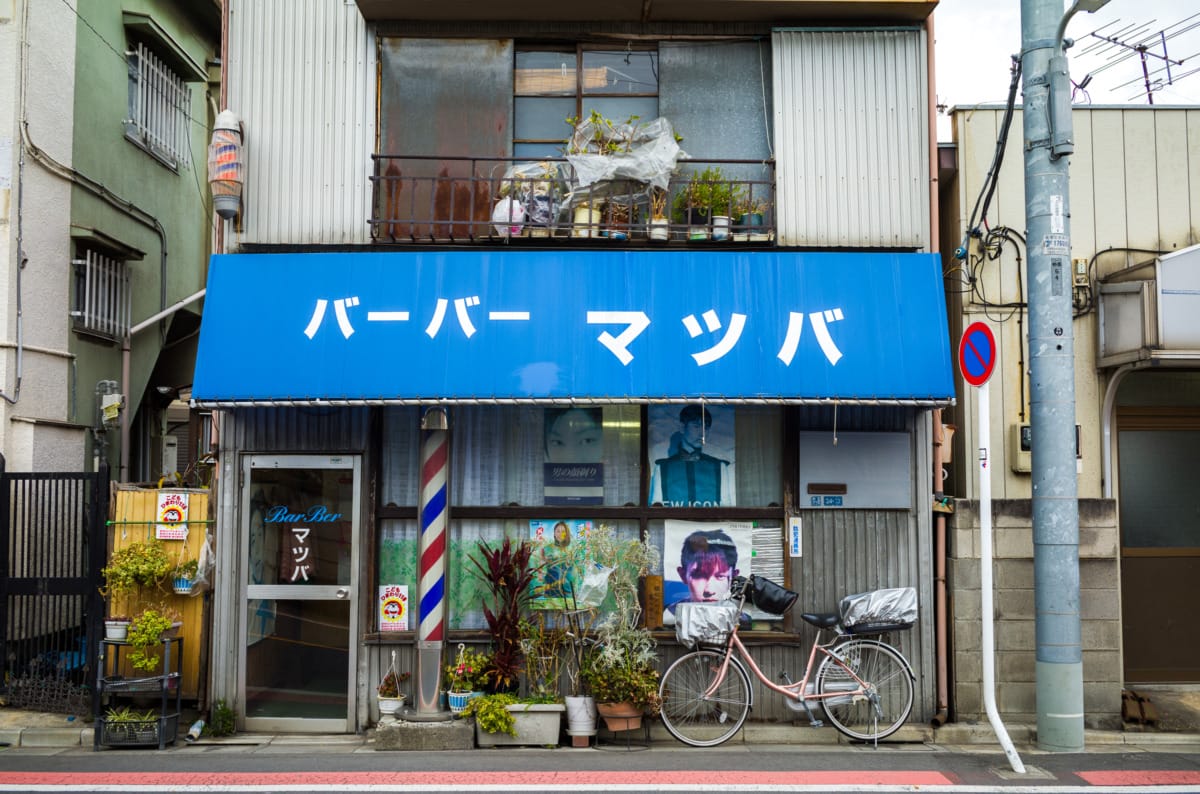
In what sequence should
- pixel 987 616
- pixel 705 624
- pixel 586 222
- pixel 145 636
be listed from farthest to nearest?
1. pixel 586 222
2. pixel 705 624
3. pixel 145 636
4. pixel 987 616

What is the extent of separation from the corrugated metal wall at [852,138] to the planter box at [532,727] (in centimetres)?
515

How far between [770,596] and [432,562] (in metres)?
3.22

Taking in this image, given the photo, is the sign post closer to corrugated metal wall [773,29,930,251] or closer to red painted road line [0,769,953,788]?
red painted road line [0,769,953,788]

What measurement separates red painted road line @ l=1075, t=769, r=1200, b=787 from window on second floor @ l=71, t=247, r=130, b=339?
11942 mm

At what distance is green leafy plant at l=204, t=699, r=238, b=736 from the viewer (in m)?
9.06

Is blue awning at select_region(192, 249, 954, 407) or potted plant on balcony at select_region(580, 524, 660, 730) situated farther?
blue awning at select_region(192, 249, 954, 407)

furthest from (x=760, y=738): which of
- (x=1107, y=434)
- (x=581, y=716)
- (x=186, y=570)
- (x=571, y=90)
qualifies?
(x=571, y=90)

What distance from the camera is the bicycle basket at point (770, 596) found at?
8.96 m

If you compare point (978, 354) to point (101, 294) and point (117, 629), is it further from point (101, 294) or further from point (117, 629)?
point (101, 294)

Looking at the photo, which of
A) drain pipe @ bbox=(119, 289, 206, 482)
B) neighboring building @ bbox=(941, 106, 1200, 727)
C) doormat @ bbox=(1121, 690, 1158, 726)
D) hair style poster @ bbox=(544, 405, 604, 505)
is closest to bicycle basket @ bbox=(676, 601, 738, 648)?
hair style poster @ bbox=(544, 405, 604, 505)

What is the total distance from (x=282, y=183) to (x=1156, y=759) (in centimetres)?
978

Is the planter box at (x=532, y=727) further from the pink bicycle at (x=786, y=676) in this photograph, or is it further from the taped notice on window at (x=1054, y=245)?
the taped notice on window at (x=1054, y=245)

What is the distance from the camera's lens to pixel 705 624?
8844mm

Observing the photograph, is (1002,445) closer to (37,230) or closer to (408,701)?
(408,701)
